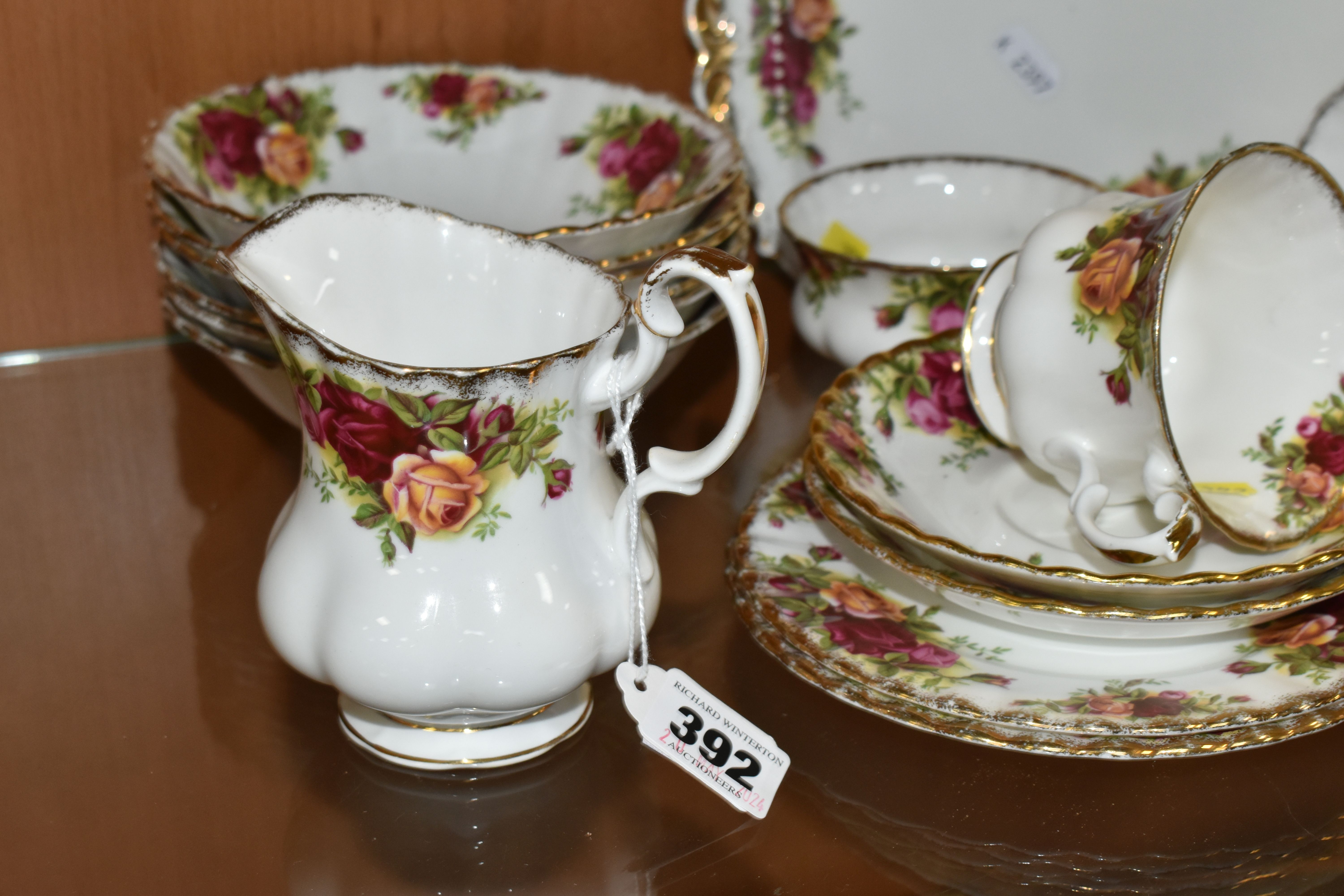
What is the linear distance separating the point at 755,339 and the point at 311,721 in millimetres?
287

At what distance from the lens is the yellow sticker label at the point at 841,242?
1.00 m

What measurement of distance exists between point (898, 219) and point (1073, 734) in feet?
1.77

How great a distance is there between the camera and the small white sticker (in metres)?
1.02

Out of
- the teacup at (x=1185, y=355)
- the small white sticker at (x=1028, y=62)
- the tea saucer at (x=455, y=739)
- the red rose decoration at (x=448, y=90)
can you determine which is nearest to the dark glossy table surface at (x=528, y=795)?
the tea saucer at (x=455, y=739)

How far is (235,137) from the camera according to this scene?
87cm

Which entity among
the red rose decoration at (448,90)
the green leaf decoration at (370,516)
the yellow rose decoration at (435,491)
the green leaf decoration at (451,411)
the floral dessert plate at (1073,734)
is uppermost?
the red rose decoration at (448,90)

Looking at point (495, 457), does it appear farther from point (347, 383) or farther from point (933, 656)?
point (933, 656)

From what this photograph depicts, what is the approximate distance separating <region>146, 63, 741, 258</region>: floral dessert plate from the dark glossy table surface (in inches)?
11.1

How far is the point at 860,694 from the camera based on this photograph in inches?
23.3

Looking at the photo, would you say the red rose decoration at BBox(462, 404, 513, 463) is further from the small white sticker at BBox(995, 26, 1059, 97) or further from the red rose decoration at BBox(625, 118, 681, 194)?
the small white sticker at BBox(995, 26, 1059, 97)

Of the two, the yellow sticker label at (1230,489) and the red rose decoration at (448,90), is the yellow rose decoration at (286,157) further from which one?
the yellow sticker label at (1230,489)

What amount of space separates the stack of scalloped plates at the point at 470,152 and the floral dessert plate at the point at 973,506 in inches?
4.5

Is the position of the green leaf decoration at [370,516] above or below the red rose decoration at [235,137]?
below

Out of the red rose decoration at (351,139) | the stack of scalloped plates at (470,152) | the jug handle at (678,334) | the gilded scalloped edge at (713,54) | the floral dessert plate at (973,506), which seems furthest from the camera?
the gilded scalloped edge at (713,54)
